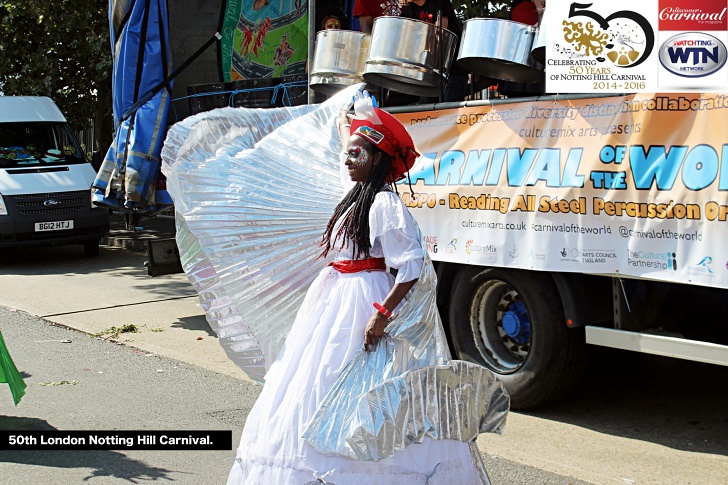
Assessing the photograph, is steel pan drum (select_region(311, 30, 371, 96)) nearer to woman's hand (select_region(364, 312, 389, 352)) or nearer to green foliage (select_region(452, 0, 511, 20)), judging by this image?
green foliage (select_region(452, 0, 511, 20))

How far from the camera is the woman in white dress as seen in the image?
3664mm

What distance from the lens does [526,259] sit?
18.9 ft

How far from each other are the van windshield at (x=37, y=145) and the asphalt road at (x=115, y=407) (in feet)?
18.3

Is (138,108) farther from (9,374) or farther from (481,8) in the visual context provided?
(9,374)

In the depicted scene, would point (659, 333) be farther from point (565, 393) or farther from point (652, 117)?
point (652, 117)

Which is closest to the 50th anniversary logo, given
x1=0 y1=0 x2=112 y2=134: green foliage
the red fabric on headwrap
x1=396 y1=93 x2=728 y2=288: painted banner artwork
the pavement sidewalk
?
x1=396 y1=93 x2=728 y2=288: painted banner artwork

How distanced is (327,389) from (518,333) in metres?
2.70

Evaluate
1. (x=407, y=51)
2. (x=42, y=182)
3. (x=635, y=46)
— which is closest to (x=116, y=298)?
(x=42, y=182)

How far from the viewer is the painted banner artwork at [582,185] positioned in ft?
16.2

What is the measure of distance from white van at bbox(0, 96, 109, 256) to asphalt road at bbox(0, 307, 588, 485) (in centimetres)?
462

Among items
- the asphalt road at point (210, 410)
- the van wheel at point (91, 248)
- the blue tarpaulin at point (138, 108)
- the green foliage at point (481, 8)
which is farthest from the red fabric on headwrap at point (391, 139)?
the van wheel at point (91, 248)

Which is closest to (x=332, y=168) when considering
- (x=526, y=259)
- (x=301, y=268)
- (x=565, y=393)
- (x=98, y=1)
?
(x=301, y=268)
